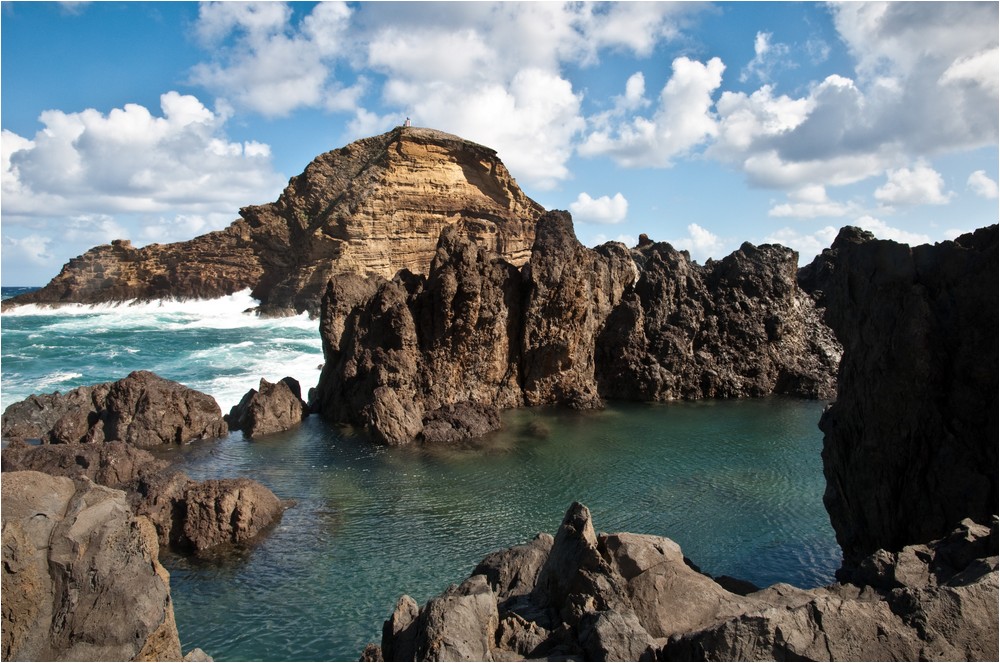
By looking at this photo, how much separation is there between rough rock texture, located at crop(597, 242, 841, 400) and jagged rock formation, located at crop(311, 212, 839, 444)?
0.21ft

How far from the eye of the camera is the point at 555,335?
96.1 feet

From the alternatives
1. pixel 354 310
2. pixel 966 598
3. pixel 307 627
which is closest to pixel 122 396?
pixel 354 310

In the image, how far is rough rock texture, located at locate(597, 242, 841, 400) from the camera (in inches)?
1260

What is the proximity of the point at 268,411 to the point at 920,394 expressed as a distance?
21.1 meters

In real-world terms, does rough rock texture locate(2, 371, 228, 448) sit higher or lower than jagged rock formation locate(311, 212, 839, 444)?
lower

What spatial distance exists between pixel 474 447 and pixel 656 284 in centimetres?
1536

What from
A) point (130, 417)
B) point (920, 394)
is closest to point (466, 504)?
point (920, 394)

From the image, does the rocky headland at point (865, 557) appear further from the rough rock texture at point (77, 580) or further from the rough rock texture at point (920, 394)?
the rough rock texture at point (77, 580)

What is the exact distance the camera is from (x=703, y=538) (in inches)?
591

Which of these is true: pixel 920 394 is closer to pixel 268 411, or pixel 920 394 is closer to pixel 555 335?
pixel 555 335

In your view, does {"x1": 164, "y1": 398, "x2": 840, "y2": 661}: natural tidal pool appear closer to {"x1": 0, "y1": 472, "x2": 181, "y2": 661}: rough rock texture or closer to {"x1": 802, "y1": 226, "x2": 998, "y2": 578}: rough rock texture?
{"x1": 802, "y1": 226, "x2": 998, "y2": 578}: rough rock texture

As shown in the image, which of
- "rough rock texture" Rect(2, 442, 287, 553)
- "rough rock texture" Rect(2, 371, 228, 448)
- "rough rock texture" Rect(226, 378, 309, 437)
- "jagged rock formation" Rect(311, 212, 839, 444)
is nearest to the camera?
"rough rock texture" Rect(2, 442, 287, 553)

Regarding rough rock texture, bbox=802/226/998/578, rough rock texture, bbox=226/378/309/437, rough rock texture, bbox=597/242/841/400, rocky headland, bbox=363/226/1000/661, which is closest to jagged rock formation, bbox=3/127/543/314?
rough rock texture, bbox=597/242/841/400

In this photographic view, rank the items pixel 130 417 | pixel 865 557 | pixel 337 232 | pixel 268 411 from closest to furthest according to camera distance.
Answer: pixel 865 557 < pixel 130 417 < pixel 268 411 < pixel 337 232
